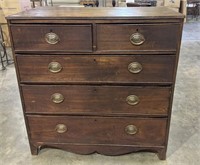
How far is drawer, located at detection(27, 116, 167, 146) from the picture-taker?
5.06ft

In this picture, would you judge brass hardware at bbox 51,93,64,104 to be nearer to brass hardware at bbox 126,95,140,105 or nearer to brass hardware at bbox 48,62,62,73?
brass hardware at bbox 48,62,62,73

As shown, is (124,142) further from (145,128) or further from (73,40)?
(73,40)

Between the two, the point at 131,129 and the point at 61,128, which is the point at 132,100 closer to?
the point at 131,129

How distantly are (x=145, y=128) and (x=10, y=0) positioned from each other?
3194mm

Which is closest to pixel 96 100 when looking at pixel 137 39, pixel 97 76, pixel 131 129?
pixel 97 76

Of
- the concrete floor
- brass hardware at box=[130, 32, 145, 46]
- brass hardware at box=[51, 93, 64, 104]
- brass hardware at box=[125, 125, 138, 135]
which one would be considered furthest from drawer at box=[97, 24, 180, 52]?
the concrete floor

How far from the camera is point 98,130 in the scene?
1575mm

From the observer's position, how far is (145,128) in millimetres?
1557

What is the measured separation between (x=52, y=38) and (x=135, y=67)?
49 centimetres

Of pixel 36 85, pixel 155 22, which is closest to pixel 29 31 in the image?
pixel 36 85

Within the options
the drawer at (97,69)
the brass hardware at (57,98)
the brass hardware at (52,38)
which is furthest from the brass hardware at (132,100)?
the brass hardware at (52,38)

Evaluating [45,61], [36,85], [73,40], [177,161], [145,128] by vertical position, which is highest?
[73,40]

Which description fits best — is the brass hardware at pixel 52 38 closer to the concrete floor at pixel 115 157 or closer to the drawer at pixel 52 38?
the drawer at pixel 52 38

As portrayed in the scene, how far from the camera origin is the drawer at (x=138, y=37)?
1273 millimetres
